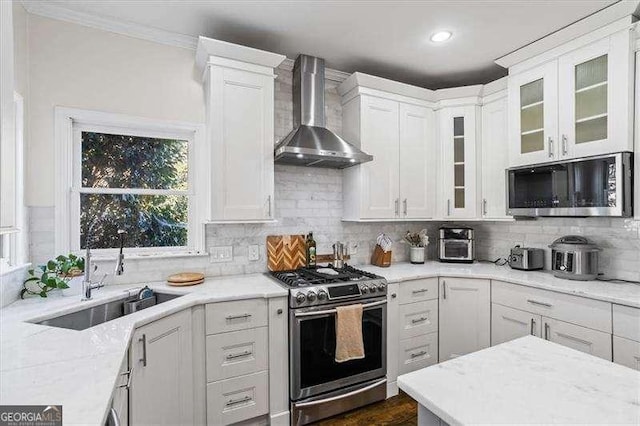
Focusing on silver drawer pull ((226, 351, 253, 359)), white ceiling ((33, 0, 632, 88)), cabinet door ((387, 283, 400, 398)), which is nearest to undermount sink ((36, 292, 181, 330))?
silver drawer pull ((226, 351, 253, 359))

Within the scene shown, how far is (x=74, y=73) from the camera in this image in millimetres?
2260

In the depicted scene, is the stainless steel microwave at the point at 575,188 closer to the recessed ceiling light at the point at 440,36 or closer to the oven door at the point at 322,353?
the recessed ceiling light at the point at 440,36

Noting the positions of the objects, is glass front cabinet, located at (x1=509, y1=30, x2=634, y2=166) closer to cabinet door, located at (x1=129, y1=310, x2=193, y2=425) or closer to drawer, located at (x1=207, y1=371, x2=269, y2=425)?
drawer, located at (x1=207, y1=371, x2=269, y2=425)

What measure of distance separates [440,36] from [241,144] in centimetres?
173

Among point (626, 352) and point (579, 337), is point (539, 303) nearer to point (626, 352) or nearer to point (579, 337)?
point (579, 337)

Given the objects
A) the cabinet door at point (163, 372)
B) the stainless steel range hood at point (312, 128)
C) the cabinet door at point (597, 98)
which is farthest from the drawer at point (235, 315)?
the cabinet door at point (597, 98)

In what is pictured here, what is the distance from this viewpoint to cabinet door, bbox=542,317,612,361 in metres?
2.00

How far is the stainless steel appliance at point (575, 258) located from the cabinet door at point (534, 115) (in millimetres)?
649

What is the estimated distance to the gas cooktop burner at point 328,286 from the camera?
222cm

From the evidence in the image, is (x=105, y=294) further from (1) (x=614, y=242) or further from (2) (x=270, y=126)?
(1) (x=614, y=242)

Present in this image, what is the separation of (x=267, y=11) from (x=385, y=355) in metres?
2.62

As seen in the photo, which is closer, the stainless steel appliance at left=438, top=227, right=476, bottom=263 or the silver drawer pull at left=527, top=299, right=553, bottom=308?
the silver drawer pull at left=527, top=299, right=553, bottom=308

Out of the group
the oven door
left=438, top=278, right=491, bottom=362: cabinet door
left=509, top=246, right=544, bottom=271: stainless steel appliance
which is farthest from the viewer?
left=509, top=246, right=544, bottom=271: stainless steel appliance

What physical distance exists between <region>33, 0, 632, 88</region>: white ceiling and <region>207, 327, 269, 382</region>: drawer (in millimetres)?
2115
